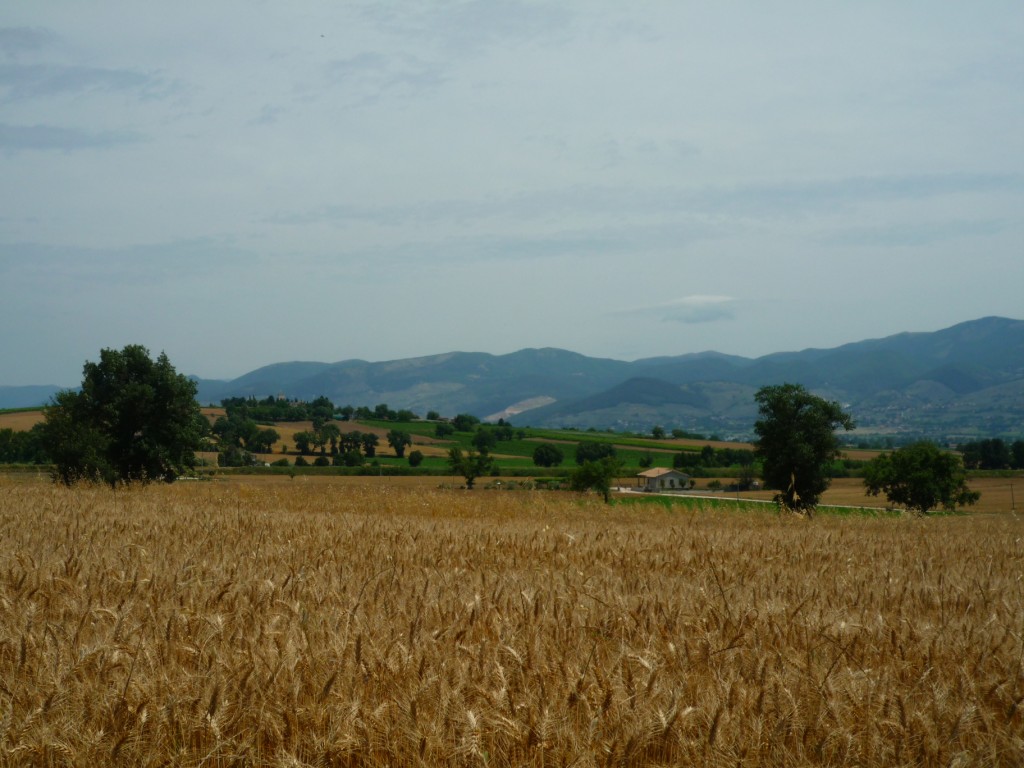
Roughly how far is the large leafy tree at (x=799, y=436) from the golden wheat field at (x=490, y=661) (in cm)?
4427

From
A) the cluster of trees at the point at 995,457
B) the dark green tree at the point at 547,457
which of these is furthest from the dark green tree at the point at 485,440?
the cluster of trees at the point at 995,457

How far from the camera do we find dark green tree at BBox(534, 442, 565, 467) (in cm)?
11512

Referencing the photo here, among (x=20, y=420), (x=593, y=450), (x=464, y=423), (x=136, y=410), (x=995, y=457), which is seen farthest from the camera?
(x=464, y=423)

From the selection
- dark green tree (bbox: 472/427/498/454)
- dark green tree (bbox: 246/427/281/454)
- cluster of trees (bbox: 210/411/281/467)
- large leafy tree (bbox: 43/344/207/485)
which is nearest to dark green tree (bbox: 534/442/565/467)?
dark green tree (bbox: 472/427/498/454)

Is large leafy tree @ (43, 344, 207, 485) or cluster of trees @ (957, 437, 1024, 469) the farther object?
cluster of trees @ (957, 437, 1024, 469)

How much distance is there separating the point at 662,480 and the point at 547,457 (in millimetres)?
16658

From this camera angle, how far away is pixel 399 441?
111250 mm

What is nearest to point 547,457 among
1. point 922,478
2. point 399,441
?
point 399,441

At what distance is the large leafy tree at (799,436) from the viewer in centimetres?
5047

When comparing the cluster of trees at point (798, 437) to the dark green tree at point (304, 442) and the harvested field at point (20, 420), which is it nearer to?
the dark green tree at point (304, 442)

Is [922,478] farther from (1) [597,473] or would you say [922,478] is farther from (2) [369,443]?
(2) [369,443]

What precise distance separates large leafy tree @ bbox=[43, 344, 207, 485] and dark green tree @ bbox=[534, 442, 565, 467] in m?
80.6

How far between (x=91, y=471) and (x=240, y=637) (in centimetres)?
3048

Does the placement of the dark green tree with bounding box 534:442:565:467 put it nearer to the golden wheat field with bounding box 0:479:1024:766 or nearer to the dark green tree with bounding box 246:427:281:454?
the dark green tree with bounding box 246:427:281:454
